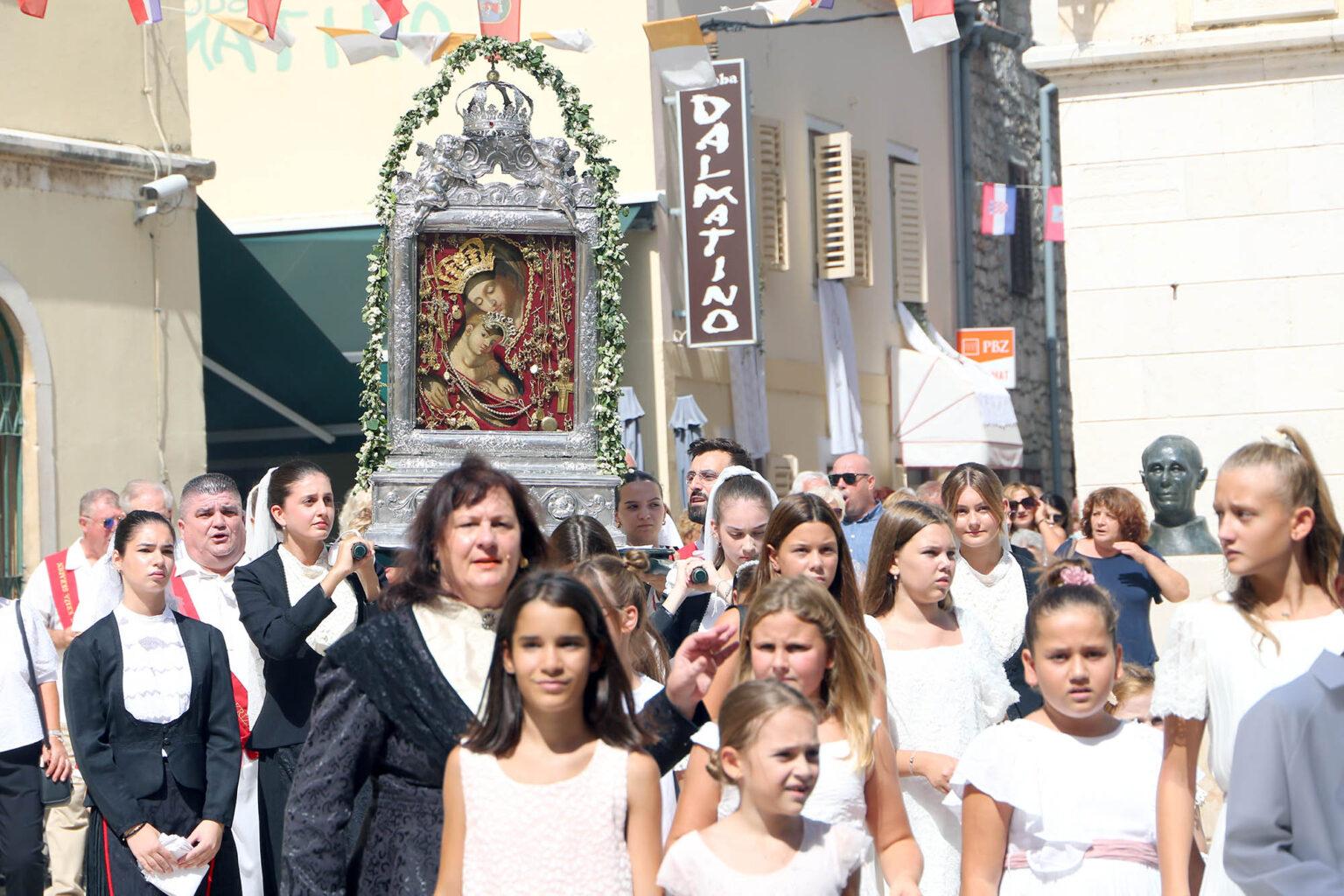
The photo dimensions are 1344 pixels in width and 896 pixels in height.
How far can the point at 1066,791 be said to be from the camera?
189 inches

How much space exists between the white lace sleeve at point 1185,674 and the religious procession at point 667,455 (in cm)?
1

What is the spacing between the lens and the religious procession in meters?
4.11

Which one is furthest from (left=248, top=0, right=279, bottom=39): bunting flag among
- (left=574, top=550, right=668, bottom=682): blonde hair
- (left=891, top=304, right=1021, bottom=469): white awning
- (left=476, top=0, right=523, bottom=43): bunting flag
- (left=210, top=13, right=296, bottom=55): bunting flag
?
(left=891, top=304, right=1021, bottom=469): white awning

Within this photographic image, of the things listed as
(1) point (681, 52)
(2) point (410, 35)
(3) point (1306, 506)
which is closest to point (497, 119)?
(2) point (410, 35)

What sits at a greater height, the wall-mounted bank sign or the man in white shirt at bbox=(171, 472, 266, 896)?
the wall-mounted bank sign

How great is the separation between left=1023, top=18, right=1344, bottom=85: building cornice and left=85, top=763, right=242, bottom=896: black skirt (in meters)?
6.56

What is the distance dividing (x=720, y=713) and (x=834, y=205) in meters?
16.4

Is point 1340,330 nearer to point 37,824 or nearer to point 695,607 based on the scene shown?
point 695,607

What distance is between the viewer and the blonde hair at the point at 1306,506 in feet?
15.0

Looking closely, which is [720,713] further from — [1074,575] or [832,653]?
[1074,575]

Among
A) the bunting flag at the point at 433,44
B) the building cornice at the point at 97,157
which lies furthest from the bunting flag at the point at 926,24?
the building cornice at the point at 97,157

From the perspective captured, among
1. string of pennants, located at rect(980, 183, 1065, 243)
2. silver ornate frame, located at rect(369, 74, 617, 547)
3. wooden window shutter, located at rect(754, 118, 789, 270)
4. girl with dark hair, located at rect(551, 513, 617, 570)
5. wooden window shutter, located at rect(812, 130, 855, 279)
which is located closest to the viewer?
girl with dark hair, located at rect(551, 513, 617, 570)

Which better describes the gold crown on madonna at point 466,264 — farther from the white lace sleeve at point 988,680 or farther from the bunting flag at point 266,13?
the white lace sleeve at point 988,680

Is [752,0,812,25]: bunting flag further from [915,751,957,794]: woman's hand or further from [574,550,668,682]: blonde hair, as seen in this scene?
[915,751,957,794]: woman's hand
